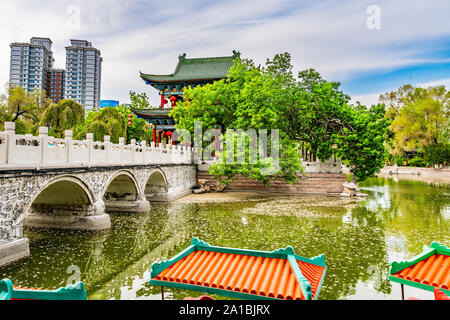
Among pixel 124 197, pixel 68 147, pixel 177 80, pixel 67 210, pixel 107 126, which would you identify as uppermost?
pixel 177 80

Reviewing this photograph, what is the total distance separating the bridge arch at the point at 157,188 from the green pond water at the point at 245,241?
49.8 inches

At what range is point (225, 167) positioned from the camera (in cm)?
1859

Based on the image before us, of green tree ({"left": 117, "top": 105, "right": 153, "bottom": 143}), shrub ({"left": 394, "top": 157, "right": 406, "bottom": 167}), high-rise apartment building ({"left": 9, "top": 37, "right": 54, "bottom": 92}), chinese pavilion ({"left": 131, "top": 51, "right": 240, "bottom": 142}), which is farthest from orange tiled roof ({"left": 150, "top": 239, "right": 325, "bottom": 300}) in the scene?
high-rise apartment building ({"left": 9, "top": 37, "right": 54, "bottom": 92})

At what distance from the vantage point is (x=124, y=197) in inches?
561

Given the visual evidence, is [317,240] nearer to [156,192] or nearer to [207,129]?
[156,192]

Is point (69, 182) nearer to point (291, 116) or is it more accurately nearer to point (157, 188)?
point (157, 188)

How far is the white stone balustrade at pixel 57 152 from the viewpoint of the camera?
7.05 metres

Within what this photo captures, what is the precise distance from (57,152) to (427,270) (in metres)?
9.15

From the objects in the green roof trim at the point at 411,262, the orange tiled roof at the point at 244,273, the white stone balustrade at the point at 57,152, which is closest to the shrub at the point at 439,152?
the white stone balustrade at the point at 57,152

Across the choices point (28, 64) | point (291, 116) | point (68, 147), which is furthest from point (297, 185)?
point (28, 64)

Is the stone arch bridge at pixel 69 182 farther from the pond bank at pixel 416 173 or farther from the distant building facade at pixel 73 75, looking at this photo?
the distant building facade at pixel 73 75

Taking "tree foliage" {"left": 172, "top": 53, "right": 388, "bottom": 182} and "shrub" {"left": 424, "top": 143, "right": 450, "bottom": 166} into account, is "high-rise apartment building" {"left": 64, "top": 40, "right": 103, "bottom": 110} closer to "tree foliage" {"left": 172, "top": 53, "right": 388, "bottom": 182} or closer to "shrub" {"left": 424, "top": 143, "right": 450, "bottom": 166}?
"tree foliage" {"left": 172, "top": 53, "right": 388, "bottom": 182}
